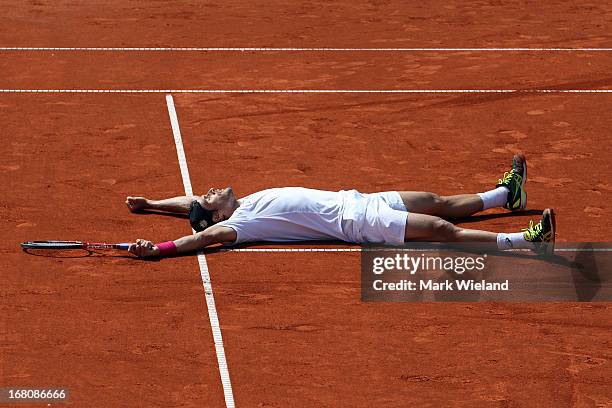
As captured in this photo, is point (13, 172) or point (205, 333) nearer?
point (205, 333)

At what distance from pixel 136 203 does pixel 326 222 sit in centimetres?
191

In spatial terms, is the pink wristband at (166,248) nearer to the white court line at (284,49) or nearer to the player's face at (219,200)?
the player's face at (219,200)

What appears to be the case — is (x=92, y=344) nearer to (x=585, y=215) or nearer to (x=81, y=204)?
(x=81, y=204)

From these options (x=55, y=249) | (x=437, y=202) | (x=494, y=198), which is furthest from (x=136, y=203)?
(x=494, y=198)

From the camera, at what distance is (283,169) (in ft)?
45.8

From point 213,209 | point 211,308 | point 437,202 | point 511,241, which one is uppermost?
point 437,202

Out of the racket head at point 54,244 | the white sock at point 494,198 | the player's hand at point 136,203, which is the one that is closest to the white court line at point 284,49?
the player's hand at point 136,203

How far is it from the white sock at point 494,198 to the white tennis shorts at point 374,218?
37.9 inches

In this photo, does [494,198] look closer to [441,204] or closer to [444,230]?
[441,204]

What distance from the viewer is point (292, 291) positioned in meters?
11.3

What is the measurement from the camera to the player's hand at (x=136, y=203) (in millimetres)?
12695

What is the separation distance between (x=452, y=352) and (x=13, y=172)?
5523 mm

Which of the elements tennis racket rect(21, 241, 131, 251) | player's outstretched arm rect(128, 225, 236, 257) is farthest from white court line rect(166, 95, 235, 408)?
tennis racket rect(21, 241, 131, 251)

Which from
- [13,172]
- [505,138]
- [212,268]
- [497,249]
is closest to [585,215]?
[497,249]
